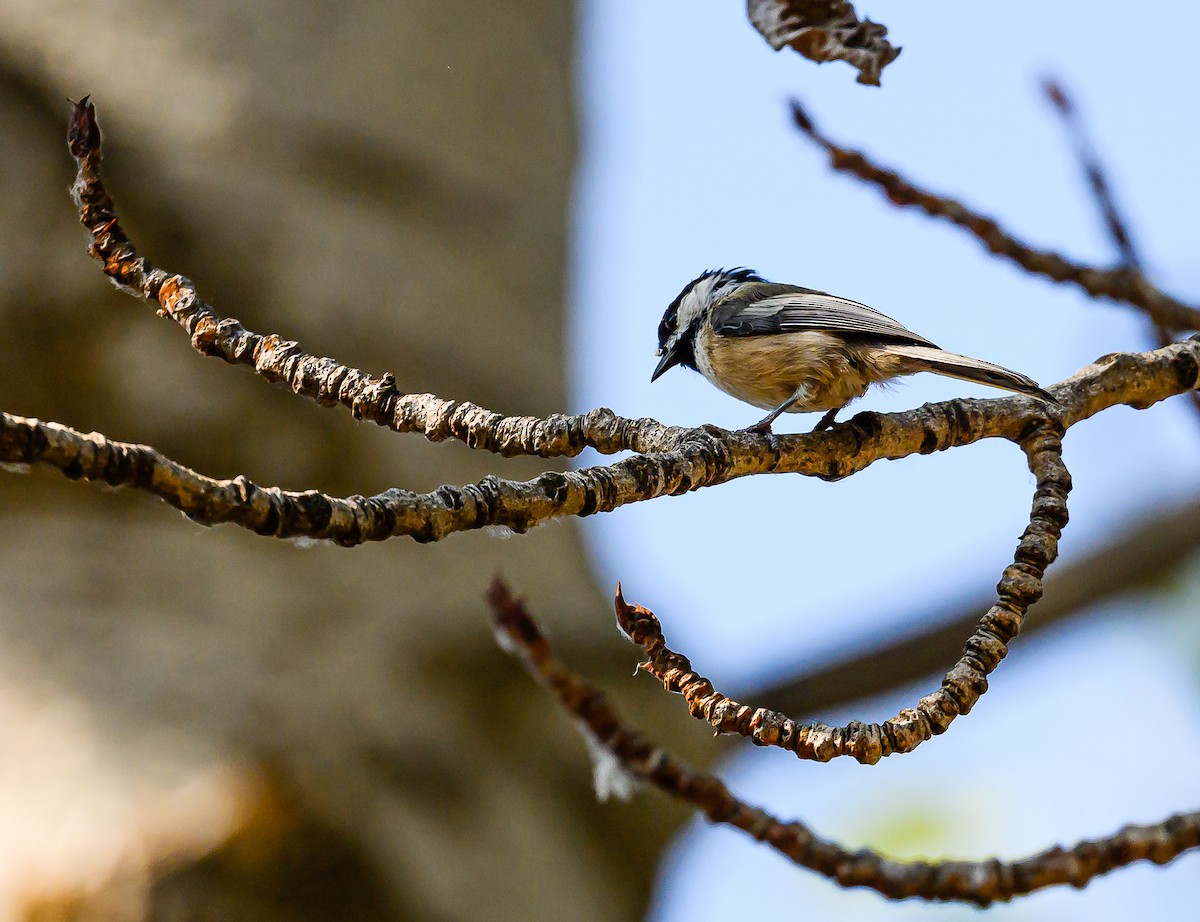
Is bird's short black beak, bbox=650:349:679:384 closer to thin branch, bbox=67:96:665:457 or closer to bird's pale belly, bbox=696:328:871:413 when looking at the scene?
bird's pale belly, bbox=696:328:871:413

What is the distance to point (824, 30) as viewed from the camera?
207cm

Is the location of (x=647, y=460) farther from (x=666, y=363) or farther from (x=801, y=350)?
(x=666, y=363)

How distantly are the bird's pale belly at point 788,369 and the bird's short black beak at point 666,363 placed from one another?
34 centimetres

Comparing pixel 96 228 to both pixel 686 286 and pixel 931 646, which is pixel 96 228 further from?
pixel 931 646

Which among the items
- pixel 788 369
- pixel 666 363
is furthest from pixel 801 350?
pixel 666 363

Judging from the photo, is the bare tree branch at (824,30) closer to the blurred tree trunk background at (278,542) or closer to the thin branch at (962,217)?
the thin branch at (962,217)

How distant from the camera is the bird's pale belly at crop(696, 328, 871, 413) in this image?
3287mm

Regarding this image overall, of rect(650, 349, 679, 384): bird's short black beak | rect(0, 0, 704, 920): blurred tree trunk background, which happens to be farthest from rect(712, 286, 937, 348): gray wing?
rect(0, 0, 704, 920): blurred tree trunk background

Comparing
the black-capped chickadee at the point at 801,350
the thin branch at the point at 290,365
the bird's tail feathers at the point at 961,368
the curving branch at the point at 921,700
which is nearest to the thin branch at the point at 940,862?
the curving branch at the point at 921,700

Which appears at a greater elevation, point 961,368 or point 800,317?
point 800,317

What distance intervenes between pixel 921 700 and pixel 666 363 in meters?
2.48

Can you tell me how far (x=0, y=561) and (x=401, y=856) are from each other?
1.40m

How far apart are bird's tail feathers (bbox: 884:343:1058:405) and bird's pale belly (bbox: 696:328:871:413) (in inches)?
5.3

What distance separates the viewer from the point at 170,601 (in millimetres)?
3189
